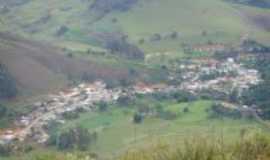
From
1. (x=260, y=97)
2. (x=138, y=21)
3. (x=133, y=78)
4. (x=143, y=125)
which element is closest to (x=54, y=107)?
(x=143, y=125)

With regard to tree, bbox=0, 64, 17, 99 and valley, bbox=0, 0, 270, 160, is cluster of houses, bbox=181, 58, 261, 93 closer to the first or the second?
valley, bbox=0, 0, 270, 160

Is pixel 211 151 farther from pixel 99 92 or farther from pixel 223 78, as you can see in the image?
pixel 223 78

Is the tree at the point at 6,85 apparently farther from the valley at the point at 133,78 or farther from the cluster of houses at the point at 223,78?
the cluster of houses at the point at 223,78

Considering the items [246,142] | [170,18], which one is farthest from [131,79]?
[246,142]

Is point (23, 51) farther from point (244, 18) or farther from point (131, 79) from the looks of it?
point (244, 18)

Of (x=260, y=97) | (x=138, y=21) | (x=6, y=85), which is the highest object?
(x=138, y=21)

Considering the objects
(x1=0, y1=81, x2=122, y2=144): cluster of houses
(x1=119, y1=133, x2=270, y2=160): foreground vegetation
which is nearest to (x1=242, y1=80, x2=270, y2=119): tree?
(x1=0, y1=81, x2=122, y2=144): cluster of houses
